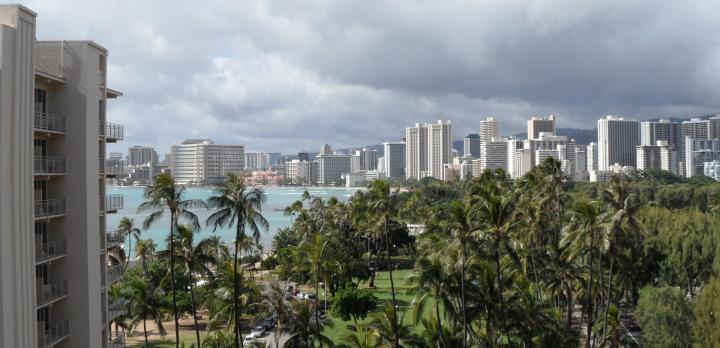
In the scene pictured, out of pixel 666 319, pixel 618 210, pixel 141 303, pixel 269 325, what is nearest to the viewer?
pixel 618 210

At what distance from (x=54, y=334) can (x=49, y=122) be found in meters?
6.55

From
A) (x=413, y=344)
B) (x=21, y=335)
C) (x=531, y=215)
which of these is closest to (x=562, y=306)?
(x=531, y=215)

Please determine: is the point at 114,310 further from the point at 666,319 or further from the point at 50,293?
the point at 666,319

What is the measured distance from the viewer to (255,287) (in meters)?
27.5

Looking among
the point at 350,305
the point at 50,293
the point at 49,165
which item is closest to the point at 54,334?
the point at 50,293

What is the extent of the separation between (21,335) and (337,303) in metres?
26.1

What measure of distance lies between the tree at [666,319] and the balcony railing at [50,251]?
2695cm

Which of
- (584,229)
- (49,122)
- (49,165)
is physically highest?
(49,122)

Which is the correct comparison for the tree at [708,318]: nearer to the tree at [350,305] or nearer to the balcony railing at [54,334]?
the tree at [350,305]

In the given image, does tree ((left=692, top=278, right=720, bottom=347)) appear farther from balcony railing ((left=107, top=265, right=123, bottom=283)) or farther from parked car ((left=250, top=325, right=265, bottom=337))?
balcony railing ((left=107, top=265, right=123, bottom=283))

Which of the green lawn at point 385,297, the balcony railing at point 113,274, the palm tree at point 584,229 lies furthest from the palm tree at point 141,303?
the palm tree at point 584,229

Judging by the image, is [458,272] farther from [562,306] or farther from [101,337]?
[562,306]

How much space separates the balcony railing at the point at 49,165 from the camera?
18078 millimetres

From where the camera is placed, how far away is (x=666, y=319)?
30047mm
